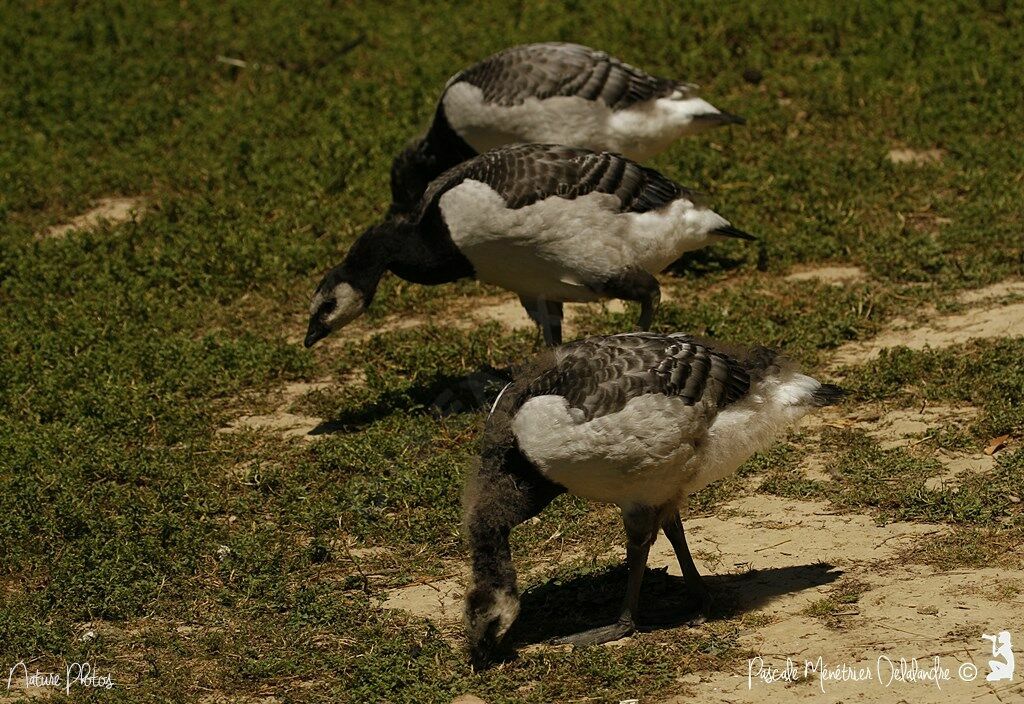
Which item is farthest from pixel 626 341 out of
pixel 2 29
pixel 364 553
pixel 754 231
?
pixel 2 29

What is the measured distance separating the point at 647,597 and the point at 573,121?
4.54m

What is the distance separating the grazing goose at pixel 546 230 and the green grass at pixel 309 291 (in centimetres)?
88

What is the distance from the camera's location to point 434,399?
919 centimetres

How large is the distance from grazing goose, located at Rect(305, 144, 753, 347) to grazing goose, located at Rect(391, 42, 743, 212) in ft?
4.03

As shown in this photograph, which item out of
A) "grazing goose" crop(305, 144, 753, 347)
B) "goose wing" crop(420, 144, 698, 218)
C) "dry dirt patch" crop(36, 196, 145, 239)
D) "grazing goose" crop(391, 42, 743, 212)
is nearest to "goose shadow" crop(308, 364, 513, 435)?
"grazing goose" crop(305, 144, 753, 347)

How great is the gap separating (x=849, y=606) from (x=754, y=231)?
5.34m

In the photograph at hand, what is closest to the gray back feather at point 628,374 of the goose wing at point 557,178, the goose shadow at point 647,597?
the goose shadow at point 647,597

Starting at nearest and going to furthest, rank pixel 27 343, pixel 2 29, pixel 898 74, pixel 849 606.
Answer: pixel 849 606, pixel 27 343, pixel 898 74, pixel 2 29

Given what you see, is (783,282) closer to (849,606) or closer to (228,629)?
(849,606)

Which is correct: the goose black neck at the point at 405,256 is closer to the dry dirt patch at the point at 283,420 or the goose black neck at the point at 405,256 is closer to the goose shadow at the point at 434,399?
the goose shadow at the point at 434,399

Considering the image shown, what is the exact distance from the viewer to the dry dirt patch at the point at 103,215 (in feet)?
38.1

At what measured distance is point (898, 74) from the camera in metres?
13.1

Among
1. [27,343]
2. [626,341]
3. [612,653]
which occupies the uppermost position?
[626,341]

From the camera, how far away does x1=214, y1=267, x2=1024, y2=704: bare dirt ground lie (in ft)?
18.5
